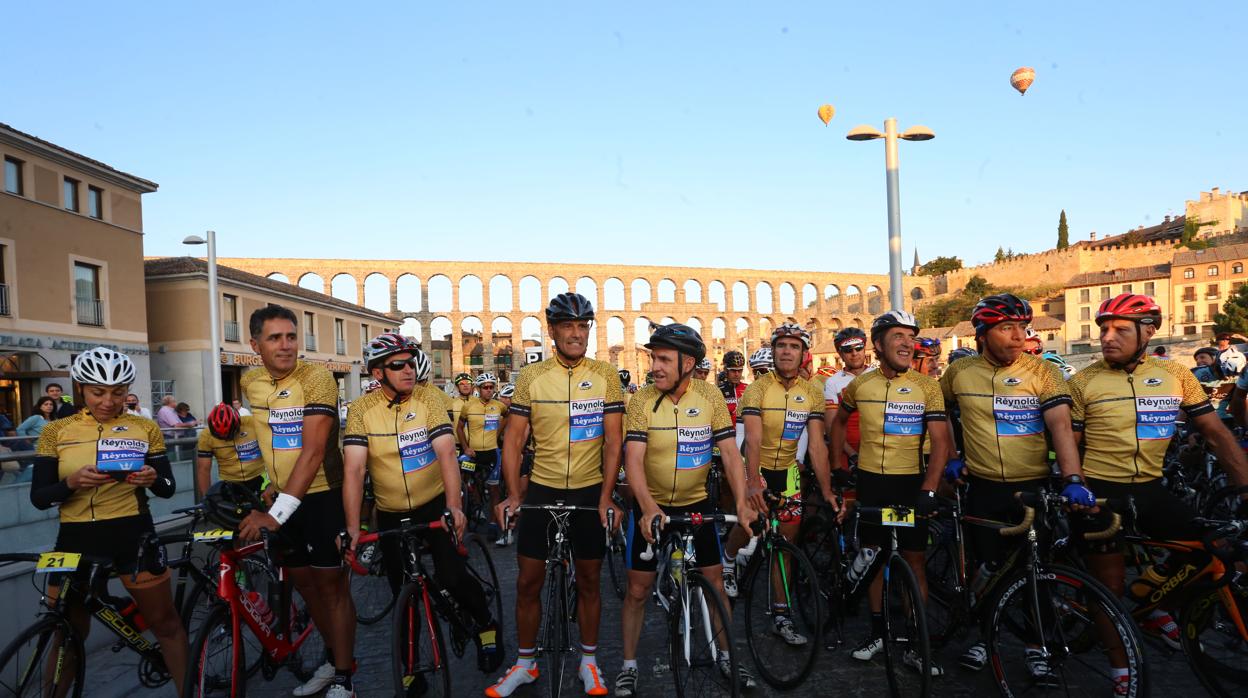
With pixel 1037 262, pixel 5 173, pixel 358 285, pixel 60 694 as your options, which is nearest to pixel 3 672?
pixel 60 694

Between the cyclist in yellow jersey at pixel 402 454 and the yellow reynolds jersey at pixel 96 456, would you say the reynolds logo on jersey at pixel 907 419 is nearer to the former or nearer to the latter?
the cyclist in yellow jersey at pixel 402 454

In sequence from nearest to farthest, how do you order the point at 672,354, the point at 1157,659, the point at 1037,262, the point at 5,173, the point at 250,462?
the point at 672,354, the point at 1157,659, the point at 250,462, the point at 5,173, the point at 1037,262

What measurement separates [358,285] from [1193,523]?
3268 inches

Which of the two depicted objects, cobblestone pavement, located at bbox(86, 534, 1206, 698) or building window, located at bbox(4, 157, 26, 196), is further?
building window, located at bbox(4, 157, 26, 196)

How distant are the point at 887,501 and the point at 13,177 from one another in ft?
80.7

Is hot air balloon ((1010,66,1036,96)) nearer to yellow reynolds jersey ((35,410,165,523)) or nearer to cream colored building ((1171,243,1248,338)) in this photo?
yellow reynolds jersey ((35,410,165,523))

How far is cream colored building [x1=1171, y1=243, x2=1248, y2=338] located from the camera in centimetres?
6925

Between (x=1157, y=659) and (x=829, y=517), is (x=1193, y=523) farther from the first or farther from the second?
Result: (x=829, y=517)

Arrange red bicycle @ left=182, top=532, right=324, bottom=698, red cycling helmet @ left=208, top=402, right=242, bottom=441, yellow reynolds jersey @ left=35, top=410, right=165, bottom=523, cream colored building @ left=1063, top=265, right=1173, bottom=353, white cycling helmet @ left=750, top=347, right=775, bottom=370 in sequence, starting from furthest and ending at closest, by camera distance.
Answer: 1. cream colored building @ left=1063, top=265, right=1173, bottom=353
2. white cycling helmet @ left=750, top=347, right=775, bottom=370
3. red cycling helmet @ left=208, top=402, right=242, bottom=441
4. yellow reynolds jersey @ left=35, top=410, right=165, bottom=523
5. red bicycle @ left=182, top=532, right=324, bottom=698

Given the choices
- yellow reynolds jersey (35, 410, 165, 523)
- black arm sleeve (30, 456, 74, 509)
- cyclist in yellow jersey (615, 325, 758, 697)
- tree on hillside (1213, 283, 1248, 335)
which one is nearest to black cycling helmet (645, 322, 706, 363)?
cyclist in yellow jersey (615, 325, 758, 697)

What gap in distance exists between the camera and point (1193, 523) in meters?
4.12

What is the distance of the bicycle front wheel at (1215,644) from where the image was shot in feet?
13.0

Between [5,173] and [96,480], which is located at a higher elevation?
[5,173]

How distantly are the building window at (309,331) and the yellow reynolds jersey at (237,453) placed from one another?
2992 cm
